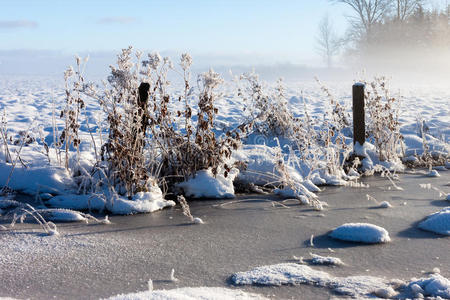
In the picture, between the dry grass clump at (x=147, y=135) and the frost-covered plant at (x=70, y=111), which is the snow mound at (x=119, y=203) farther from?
the frost-covered plant at (x=70, y=111)

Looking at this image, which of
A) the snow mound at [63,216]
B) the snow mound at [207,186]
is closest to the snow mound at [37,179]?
the snow mound at [63,216]

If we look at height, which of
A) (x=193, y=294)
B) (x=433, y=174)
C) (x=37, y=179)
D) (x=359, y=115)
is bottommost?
(x=433, y=174)

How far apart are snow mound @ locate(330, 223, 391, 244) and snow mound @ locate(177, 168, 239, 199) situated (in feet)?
5.72

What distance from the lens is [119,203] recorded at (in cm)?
493

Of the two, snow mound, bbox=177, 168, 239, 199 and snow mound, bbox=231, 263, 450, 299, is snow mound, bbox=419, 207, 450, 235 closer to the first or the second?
snow mound, bbox=231, 263, 450, 299

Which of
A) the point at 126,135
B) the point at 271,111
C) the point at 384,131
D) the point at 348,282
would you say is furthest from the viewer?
the point at 271,111

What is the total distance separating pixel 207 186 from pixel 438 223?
238cm

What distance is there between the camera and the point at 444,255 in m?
3.56

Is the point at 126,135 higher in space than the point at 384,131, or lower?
higher

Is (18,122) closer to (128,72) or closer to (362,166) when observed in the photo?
(128,72)

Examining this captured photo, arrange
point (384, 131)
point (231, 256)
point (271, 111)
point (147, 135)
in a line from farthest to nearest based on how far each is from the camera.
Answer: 1. point (271, 111)
2. point (384, 131)
3. point (147, 135)
4. point (231, 256)

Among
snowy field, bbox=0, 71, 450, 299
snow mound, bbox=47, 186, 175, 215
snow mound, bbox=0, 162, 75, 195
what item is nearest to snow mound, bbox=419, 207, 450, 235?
snowy field, bbox=0, 71, 450, 299

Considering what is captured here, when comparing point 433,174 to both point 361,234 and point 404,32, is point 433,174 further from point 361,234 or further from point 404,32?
point 404,32

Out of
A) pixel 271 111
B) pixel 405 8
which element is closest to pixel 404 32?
pixel 405 8
